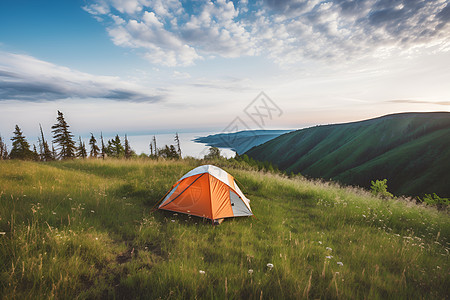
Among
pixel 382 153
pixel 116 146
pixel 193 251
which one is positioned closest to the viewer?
pixel 193 251

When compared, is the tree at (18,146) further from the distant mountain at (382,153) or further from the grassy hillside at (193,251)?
the distant mountain at (382,153)

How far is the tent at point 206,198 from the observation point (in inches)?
259

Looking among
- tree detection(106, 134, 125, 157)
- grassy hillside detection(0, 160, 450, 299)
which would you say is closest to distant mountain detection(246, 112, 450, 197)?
grassy hillside detection(0, 160, 450, 299)

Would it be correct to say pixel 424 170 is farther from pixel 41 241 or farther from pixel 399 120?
pixel 41 241

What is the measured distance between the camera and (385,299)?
3.24 meters

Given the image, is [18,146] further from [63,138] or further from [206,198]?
[206,198]

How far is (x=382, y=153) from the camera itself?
108m

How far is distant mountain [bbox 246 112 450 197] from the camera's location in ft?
247

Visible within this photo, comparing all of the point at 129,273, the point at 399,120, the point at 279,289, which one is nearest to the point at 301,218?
the point at 279,289

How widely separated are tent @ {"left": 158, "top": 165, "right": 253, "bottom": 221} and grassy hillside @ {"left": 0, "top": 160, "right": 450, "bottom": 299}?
0.33m

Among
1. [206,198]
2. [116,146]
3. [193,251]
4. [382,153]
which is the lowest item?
[382,153]

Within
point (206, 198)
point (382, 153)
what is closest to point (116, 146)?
point (206, 198)

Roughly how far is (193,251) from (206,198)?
251 centimetres

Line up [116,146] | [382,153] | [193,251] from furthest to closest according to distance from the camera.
Result: [382,153] < [116,146] < [193,251]
